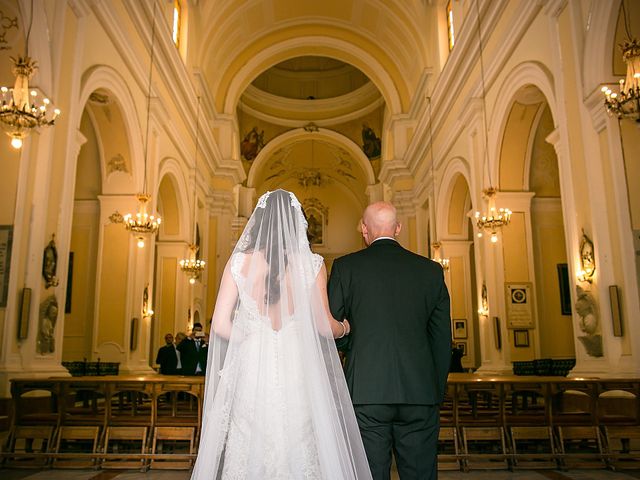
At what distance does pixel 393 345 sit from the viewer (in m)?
2.76

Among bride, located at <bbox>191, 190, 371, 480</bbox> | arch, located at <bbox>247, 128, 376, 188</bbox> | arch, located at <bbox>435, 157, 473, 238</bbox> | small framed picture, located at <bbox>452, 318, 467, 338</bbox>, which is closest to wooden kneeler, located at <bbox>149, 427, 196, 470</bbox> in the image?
bride, located at <bbox>191, 190, 371, 480</bbox>

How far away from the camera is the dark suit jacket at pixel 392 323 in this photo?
2.71 metres

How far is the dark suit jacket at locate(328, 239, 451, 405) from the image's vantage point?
2711mm

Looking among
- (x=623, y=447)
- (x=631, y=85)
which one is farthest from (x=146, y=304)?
(x=631, y=85)

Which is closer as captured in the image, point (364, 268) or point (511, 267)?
point (364, 268)

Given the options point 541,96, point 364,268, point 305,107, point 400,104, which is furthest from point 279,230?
point 305,107

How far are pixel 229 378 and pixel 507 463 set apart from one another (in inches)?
146

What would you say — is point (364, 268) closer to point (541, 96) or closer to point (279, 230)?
point (279, 230)

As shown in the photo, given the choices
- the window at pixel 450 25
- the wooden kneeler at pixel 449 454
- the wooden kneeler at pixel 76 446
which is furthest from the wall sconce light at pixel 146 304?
the window at pixel 450 25

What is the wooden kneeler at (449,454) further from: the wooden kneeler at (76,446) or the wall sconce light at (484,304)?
the wall sconce light at (484,304)

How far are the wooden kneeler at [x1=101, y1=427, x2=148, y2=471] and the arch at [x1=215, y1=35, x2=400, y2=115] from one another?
13.2 m

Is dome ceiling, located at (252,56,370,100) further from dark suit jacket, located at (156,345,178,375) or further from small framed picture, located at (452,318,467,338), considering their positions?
dark suit jacket, located at (156,345,178,375)

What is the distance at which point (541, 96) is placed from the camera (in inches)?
376

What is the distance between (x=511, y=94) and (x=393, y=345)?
7836 millimetres
